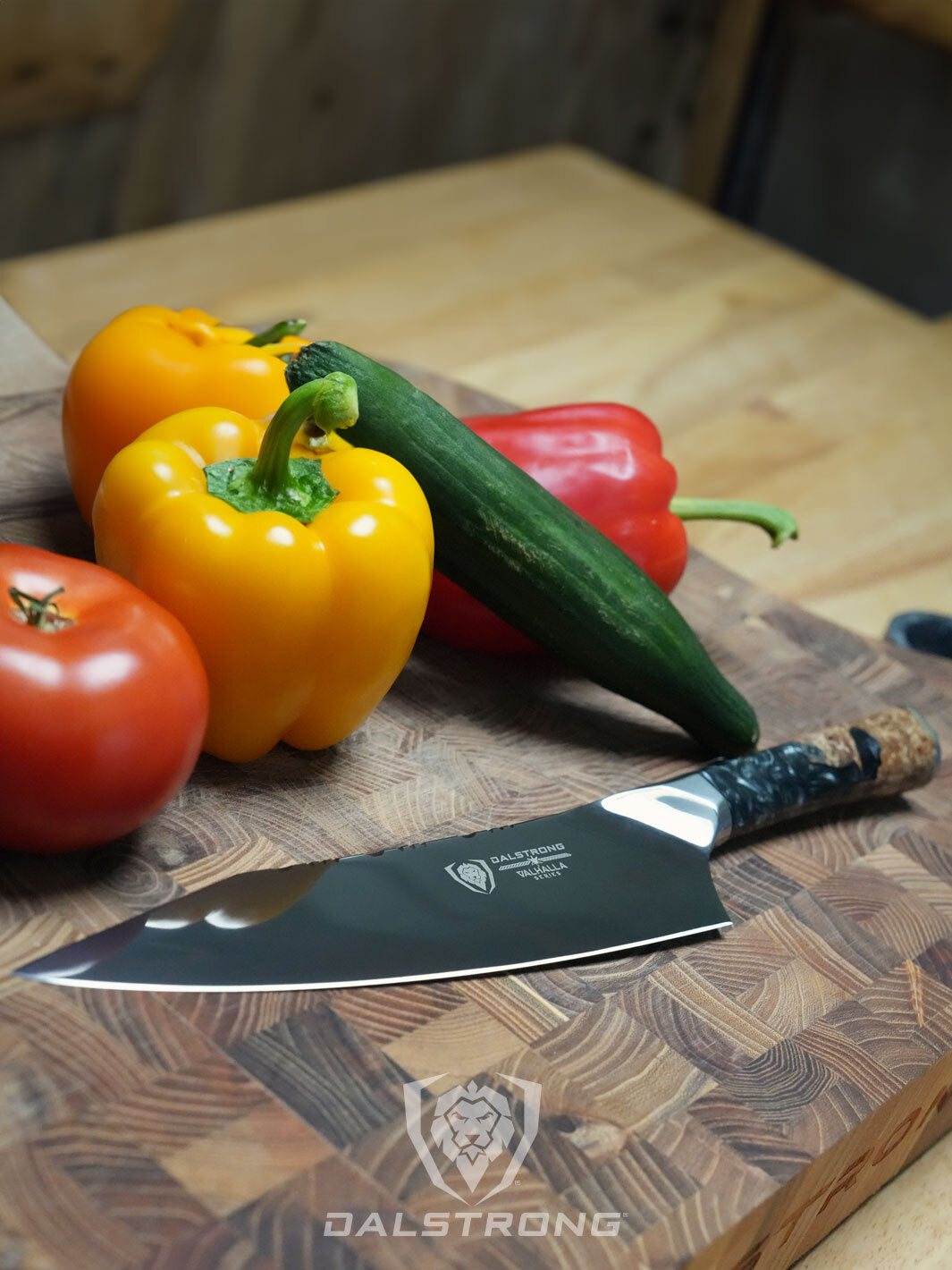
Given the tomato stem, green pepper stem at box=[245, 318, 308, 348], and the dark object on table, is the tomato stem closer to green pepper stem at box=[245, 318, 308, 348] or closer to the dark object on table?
green pepper stem at box=[245, 318, 308, 348]

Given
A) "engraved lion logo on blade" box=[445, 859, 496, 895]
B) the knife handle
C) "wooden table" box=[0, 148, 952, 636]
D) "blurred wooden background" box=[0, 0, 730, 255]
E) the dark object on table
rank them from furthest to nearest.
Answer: "blurred wooden background" box=[0, 0, 730, 255]
"wooden table" box=[0, 148, 952, 636]
the dark object on table
the knife handle
"engraved lion logo on blade" box=[445, 859, 496, 895]

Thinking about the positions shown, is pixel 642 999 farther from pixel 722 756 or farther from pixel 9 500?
pixel 9 500

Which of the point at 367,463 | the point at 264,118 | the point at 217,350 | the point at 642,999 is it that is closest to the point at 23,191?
the point at 264,118

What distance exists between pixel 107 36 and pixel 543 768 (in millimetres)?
1739

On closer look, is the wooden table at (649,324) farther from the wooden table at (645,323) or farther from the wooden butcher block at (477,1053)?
the wooden butcher block at (477,1053)

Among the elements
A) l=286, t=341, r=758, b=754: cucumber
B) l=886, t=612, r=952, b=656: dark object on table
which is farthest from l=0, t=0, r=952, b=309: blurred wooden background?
l=286, t=341, r=758, b=754: cucumber

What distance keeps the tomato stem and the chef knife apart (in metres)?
0.16

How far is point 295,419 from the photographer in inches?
33.4

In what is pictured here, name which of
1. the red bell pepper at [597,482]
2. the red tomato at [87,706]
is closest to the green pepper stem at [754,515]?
the red bell pepper at [597,482]

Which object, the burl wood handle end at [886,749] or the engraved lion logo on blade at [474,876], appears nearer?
the engraved lion logo on blade at [474,876]

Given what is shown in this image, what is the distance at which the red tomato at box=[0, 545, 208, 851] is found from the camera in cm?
72

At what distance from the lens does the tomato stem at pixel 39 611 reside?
2.44 feet

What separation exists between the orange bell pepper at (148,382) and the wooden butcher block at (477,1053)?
0.09 metres

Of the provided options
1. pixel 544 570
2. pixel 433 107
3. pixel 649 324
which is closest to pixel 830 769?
pixel 544 570
